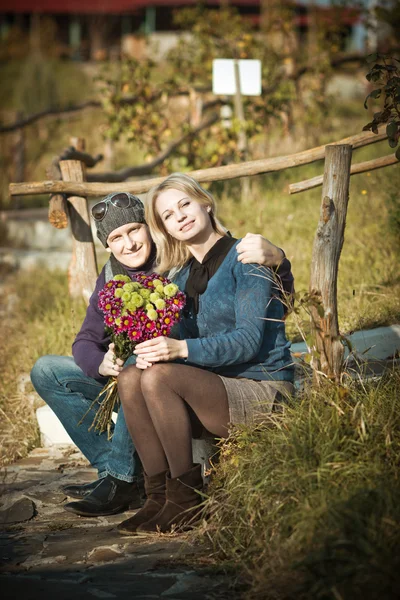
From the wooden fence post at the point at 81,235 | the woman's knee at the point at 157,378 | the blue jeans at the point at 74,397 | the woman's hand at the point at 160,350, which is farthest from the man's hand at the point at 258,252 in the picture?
the wooden fence post at the point at 81,235

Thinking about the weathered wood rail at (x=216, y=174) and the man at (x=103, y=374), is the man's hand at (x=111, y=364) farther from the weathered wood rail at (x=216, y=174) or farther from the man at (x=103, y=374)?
the weathered wood rail at (x=216, y=174)

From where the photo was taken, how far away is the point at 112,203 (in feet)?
12.6

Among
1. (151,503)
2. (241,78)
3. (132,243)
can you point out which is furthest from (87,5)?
(151,503)

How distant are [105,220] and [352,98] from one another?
17704mm

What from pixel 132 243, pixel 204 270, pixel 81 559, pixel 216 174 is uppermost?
pixel 216 174

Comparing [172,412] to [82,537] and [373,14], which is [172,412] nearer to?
[82,537]

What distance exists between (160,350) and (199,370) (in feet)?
0.62

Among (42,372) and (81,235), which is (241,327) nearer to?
(42,372)

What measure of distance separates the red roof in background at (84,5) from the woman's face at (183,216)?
25.3 m

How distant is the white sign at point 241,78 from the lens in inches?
327

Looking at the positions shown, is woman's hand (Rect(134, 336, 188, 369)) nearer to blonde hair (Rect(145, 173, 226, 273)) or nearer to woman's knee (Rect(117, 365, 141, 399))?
woman's knee (Rect(117, 365, 141, 399))

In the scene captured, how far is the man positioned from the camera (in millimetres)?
3633

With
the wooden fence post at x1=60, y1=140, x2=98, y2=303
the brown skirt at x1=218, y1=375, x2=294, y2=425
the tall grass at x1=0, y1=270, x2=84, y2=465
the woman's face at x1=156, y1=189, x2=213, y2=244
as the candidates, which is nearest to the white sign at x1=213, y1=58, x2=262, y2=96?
the tall grass at x1=0, y1=270, x2=84, y2=465

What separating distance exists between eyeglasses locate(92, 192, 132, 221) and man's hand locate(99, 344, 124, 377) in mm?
681
